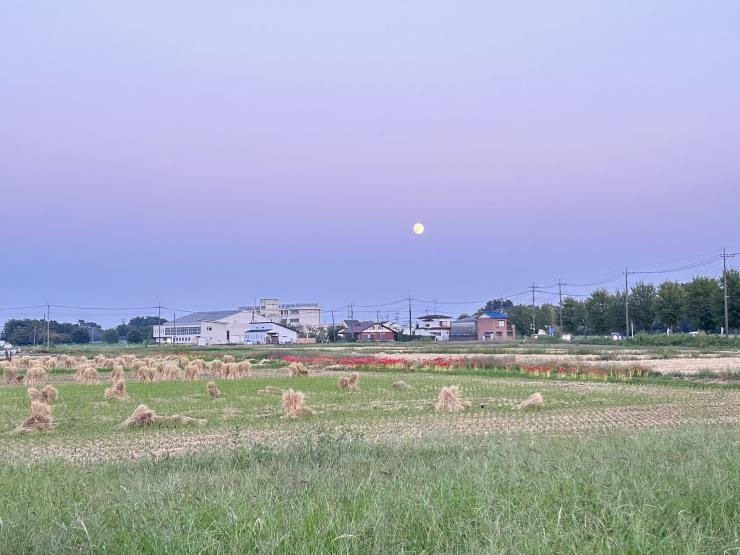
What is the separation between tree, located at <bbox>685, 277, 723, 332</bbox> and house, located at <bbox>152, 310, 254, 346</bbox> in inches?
2785

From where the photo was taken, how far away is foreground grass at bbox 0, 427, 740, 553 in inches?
180

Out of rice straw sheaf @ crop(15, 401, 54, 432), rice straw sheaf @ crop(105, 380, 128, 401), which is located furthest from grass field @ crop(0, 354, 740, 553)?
rice straw sheaf @ crop(105, 380, 128, 401)

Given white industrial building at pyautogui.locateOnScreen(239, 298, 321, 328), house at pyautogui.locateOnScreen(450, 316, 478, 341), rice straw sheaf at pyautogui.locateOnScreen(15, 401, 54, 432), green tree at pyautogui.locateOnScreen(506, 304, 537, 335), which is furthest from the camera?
white industrial building at pyautogui.locateOnScreen(239, 298, 321, 328)

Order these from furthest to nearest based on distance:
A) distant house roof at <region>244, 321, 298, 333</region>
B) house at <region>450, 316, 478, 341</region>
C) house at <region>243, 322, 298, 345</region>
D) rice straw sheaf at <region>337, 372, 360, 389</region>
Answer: distant house roof at <region>244, 321, 298, 333</region>, house at <region>243, 322, 298, 345</region>, house at <region>450, 316, 478, 341</region>, rice straw sheaf at <region>337, 372, 360, 389</region>

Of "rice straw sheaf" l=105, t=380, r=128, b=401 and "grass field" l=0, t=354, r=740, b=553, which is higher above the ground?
"grass field" l=0, t=354, r=740, b=553

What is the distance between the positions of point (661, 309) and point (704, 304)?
7.33m

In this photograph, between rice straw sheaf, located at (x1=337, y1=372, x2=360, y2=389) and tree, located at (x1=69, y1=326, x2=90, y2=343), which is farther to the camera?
tree, located at (x1=69, y1=326, x2=90, y2=343)

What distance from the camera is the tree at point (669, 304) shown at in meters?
83.1

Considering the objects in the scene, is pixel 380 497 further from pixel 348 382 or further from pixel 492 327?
pixel 492 327

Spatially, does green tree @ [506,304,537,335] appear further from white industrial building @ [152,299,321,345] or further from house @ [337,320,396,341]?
white industrial building @ [152,299,321,345]

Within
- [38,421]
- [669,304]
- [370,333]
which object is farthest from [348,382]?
[370,333]

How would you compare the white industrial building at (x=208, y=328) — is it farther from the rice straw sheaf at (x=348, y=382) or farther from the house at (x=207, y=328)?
the rice straw sheaf at (x=348, y=382)

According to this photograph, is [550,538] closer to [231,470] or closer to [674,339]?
[231,470]

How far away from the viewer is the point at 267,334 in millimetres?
113250
